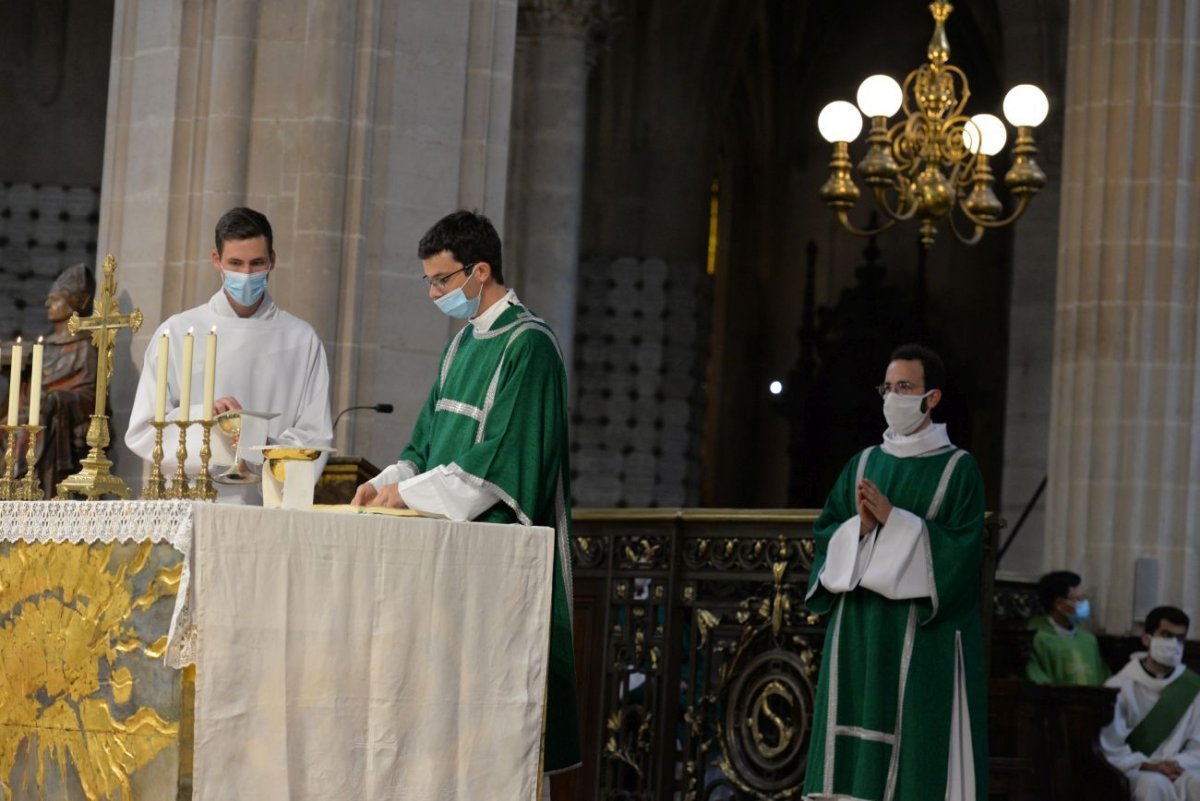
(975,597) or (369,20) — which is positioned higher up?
(369,20)

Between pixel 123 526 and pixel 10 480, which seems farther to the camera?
pixel 10 480

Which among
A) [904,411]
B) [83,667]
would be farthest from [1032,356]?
[83,667]

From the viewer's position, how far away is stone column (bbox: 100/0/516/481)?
973cm

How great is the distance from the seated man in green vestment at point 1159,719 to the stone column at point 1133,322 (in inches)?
70.8

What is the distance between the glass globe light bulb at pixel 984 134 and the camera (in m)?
11.8

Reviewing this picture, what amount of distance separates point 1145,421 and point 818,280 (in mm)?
11083

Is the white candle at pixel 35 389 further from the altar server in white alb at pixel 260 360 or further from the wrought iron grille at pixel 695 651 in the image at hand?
the wrought iron grille at pixel 695 651

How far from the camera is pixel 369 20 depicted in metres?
9.84

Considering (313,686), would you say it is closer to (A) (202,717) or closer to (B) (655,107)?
(A) (202,717)

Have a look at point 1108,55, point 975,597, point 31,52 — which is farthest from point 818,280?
point 975,597

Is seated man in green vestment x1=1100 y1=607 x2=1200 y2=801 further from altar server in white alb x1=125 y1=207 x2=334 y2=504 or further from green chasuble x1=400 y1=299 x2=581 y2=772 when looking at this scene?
green chasuble x1=400 y1=299 x2=581 y2=772

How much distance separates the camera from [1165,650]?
1059 cm

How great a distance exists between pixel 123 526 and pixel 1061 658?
719cm

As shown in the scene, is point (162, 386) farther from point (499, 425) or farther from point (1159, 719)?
point (1159, 719)
